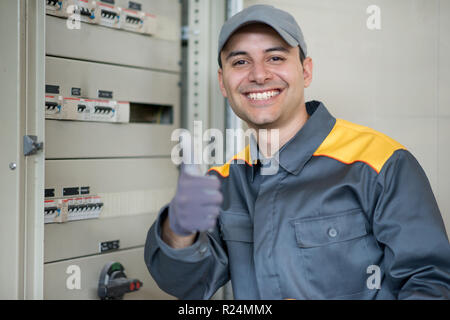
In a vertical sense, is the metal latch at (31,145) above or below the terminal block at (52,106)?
below

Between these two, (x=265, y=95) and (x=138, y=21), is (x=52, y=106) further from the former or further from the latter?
(x=265, y=95)

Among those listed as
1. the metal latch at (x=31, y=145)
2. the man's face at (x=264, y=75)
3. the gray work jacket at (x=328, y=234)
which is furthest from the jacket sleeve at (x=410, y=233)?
the metal latch at (x=31, y=145)

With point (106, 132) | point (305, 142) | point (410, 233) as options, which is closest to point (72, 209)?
point (106, 132)

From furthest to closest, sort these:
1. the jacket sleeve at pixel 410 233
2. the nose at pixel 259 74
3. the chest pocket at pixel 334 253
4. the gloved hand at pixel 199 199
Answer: the nose at pixel 259 74 < the chest pocket at pixel 334 253 < the jacket sleeve at pixel 410 233 < the gloved hand at pixel 199 199

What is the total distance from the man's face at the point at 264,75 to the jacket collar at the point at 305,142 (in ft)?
0.24

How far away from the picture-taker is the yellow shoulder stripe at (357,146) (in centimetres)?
114


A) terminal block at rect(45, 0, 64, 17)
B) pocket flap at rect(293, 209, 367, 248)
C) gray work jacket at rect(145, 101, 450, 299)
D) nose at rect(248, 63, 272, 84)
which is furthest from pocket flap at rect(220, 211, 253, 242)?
terminal block at rect(45, 0, 64, 17)

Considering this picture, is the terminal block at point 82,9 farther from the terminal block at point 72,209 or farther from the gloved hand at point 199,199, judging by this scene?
the gloved hand at point 199,199

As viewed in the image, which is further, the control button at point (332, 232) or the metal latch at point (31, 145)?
the metal latch at point (31, 145)

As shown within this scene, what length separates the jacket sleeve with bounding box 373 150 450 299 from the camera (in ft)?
3.33

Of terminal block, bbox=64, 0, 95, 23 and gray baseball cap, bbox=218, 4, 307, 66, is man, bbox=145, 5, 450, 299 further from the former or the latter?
terminal block, bbox=64, 0, 95, 23

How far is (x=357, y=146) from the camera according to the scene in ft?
3.92

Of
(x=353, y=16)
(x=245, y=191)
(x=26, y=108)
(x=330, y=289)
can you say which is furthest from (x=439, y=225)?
(x=26, y=108)

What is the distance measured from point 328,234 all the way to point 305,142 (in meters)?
0.26
